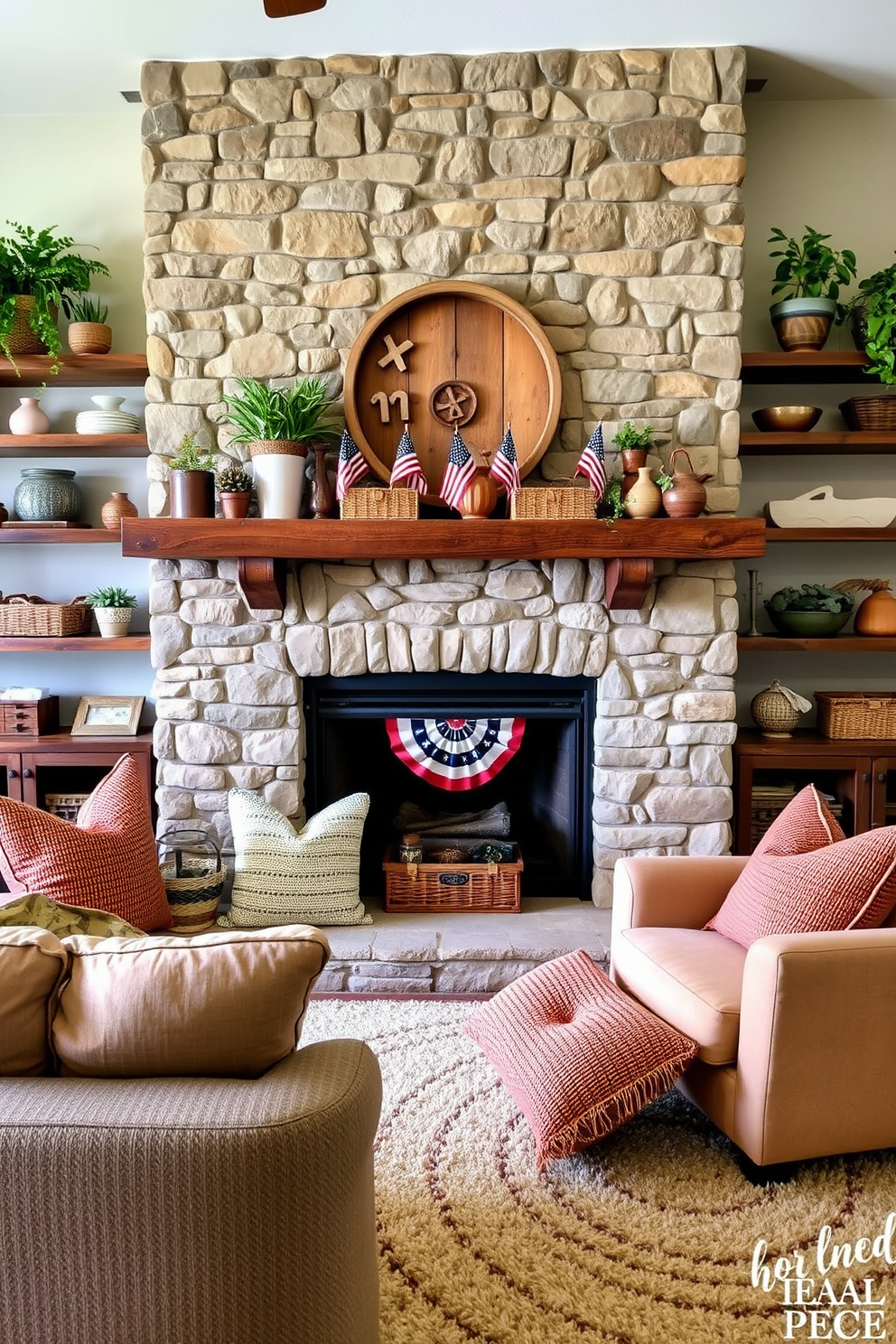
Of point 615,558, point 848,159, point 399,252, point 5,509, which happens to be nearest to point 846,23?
point 848,159

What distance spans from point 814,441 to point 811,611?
0.61m

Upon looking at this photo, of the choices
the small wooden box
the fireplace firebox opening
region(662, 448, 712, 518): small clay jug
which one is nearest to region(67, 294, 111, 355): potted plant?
the small wooden box

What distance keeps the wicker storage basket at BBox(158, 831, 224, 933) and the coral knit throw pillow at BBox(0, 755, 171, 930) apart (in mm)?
193

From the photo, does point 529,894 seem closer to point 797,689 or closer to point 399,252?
point 797,689

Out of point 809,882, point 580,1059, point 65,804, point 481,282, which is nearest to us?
point 580,1059

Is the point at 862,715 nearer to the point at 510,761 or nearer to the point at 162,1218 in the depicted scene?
the point at 510,761

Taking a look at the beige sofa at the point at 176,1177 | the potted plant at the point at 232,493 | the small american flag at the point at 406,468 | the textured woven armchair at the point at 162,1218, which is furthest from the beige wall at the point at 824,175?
the textured woven armchair at the point at 162,1218

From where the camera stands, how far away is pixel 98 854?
2.62 m

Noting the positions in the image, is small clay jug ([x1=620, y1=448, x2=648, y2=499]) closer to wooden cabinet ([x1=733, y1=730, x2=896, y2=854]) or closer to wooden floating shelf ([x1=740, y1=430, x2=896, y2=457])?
wooden floating shelf ([x1=740, y1=430, x2=896, y2=457])

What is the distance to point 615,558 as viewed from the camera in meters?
3.22

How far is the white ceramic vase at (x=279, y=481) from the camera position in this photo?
3201 millimetres

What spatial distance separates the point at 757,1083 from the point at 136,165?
372 centimetres

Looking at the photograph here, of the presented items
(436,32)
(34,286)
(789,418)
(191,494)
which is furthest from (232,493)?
(789,418)

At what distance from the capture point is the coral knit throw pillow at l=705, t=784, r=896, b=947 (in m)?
2.16
